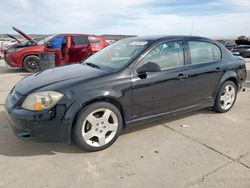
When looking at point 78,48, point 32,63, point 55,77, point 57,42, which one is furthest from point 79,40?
point 55,77

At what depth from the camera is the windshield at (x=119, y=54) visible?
11.1 ft

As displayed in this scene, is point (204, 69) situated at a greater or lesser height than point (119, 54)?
lesser

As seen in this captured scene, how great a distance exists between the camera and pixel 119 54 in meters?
3.73

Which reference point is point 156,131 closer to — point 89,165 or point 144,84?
point 144,84

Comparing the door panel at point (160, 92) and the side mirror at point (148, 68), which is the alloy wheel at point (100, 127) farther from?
the side mirror at point (148, 68)

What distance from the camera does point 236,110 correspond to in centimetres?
470

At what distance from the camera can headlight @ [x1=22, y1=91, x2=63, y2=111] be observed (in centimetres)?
278

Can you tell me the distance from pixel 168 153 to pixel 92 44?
280 inches

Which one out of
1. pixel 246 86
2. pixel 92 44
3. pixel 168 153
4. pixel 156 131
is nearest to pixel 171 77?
pixel 156 131

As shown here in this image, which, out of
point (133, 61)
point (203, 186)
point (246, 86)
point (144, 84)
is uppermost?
point (133, 61)

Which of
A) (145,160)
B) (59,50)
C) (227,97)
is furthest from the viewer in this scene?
(59,50)

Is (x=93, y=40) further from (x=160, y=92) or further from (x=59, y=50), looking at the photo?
(x=160, y=92)

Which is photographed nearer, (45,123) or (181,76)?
(45,123)

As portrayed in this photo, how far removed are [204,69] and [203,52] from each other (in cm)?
33
